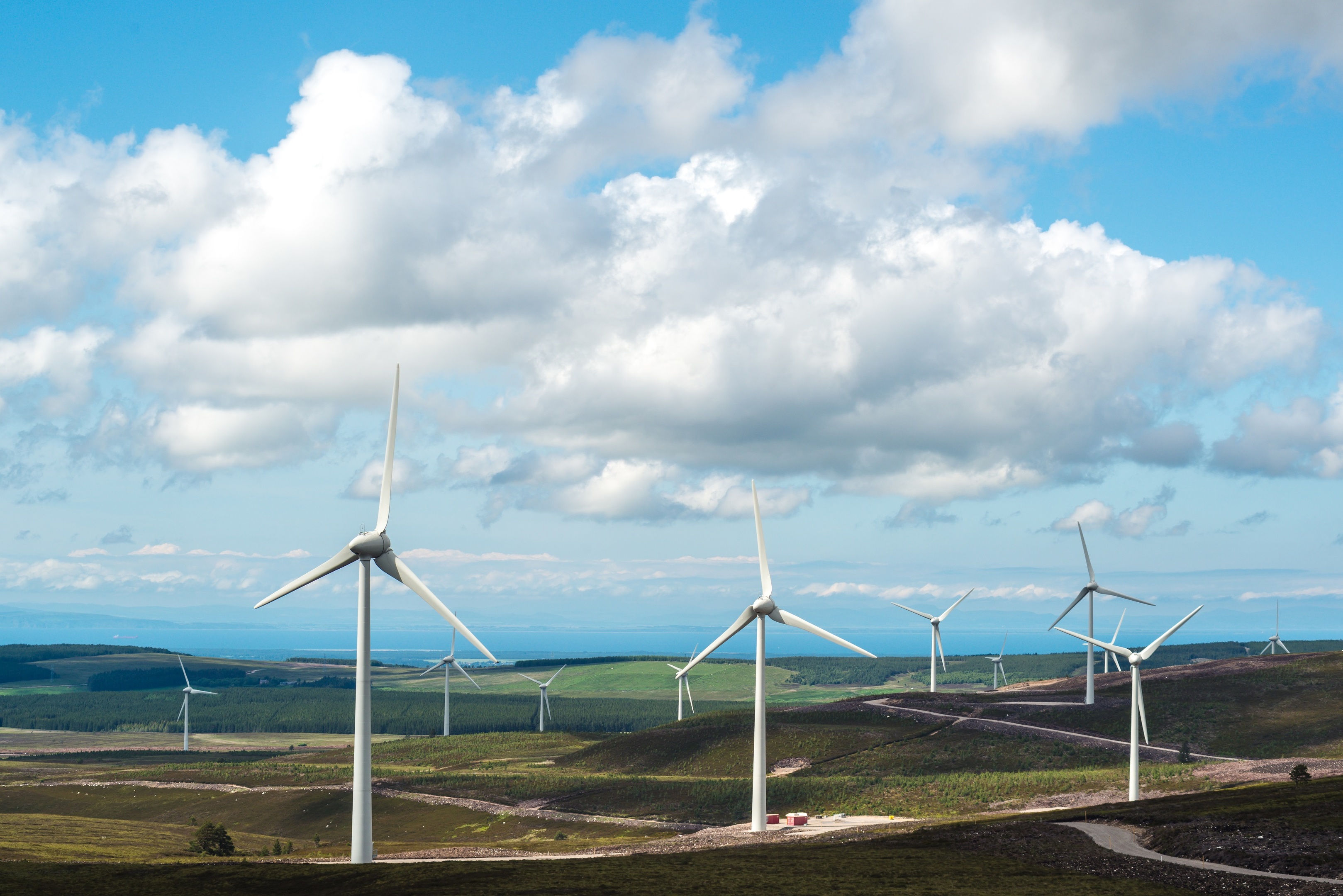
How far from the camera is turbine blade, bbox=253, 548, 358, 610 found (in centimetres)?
6456

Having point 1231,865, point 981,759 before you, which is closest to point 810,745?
point 981,759

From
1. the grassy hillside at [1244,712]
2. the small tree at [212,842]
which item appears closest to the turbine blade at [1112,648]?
the grassy hillside at [1244,712]

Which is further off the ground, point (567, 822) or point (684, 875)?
point (684, 875)

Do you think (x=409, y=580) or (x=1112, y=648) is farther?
(x=1112, y=648)

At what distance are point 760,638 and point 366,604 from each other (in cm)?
3355

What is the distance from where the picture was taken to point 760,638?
85062 millimetres

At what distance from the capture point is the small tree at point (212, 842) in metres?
82.1

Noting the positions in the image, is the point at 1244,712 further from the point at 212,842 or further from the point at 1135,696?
the point at 212,842

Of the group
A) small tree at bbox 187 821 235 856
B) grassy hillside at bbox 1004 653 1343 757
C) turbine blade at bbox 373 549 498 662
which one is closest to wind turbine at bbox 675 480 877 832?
turbine blade at bbox 373 549 498 662

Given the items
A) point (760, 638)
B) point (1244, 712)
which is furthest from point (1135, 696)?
point (1244, 712)

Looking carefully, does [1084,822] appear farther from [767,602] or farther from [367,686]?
[367,686]

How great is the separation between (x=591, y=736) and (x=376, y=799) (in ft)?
266

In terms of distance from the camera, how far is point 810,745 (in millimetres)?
135625

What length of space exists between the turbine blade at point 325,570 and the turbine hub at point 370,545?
479 millimetres
